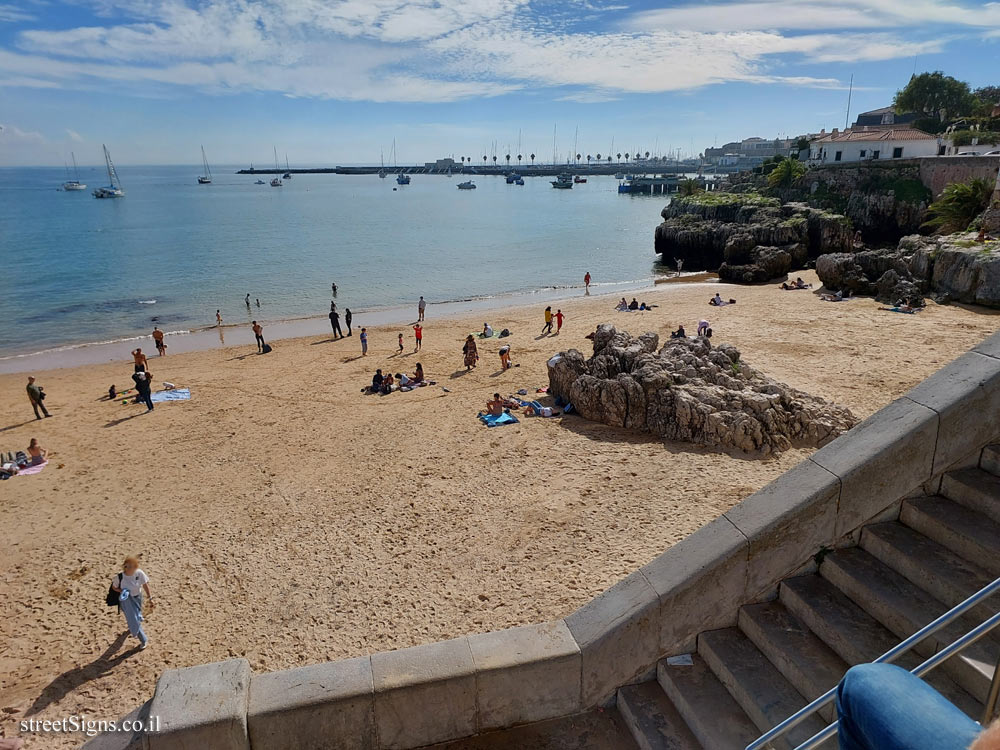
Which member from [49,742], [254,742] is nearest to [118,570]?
[49,742]

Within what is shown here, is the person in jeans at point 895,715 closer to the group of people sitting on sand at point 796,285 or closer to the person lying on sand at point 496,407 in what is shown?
the person lying on sand at point 496,407

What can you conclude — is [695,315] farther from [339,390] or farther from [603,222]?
[603,222]

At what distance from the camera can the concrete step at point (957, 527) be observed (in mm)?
3758

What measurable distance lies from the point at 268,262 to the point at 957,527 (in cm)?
5244

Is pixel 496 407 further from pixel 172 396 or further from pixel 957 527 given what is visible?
pixel 957 527

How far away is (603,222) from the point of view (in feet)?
288

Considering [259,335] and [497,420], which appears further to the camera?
[259,335]

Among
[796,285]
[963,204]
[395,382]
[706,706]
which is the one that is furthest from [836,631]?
[963,204]

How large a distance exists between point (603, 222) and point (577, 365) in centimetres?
7779

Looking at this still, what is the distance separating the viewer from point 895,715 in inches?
64.7

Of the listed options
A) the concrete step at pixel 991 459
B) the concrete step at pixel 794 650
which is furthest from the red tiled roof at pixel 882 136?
the concrete step at pixel 794 650

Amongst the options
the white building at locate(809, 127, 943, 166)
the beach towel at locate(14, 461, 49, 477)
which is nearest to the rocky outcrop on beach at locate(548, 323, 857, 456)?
the beach towel at locate(14, 461, 49, 477)

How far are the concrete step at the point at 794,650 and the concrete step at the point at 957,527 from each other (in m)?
1.09

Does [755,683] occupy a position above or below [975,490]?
below
